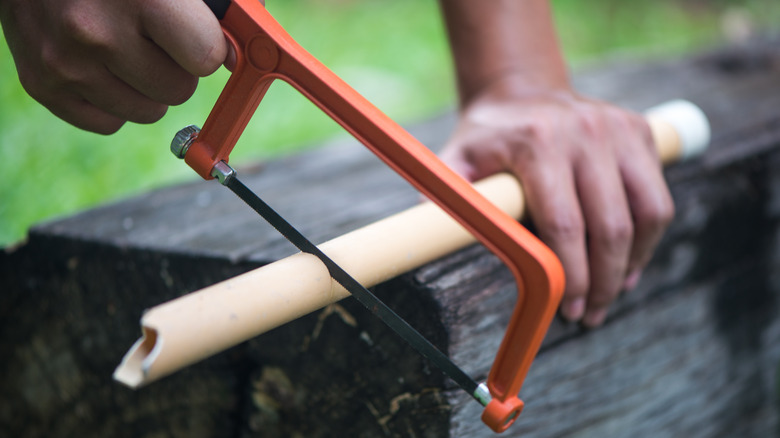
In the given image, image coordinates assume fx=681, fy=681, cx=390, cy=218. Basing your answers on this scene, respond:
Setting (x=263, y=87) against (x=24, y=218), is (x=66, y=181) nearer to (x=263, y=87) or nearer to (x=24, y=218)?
(x=24, y=218)

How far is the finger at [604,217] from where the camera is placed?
0.91 metres

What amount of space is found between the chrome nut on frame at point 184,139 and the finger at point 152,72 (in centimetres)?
5

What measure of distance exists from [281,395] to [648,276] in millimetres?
Result: 603

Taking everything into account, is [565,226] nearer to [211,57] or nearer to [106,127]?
[211,57]

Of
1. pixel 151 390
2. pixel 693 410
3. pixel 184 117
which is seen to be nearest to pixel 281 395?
pixel 151 390

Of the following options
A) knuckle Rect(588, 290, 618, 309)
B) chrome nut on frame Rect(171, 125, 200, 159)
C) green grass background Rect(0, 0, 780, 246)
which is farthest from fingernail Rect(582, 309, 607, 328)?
green grass background Rect(0, 0, 780, 246)

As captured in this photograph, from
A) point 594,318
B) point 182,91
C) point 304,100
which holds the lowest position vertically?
point 304,100

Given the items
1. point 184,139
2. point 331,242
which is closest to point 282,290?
point 331,242

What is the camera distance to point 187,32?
671 millimetres

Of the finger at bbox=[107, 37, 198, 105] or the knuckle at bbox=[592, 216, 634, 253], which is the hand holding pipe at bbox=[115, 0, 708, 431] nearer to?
the finger at bbox=[107, 37, 198, 105]

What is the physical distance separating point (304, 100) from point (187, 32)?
7.96ft

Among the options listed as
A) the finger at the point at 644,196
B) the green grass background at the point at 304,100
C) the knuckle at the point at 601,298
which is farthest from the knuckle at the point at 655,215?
the green grass background at the point at 304,100

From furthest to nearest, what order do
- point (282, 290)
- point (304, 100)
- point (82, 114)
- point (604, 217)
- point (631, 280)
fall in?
point (304, 100) < point (631, 280) < point (604, 217) < point (82, 114) < point (282, 290)

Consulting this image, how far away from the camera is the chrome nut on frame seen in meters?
0.73
